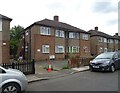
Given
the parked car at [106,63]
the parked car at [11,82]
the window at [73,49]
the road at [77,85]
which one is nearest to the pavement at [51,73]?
the road at [77,85]

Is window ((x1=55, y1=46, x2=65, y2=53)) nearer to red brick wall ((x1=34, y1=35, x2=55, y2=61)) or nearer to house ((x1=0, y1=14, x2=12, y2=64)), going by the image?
red brick wall ((x1=34, y1=35, x2=55, y2=61))

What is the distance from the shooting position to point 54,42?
96.4 ft

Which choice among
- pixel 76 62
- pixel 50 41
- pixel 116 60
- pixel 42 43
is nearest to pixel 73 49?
pixel 50 41

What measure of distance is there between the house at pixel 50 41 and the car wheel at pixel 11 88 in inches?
769

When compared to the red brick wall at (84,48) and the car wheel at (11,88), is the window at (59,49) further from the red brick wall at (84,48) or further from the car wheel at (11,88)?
the car wheel at (11,88)

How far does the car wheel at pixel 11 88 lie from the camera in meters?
6.53

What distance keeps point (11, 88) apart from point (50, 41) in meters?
22.2

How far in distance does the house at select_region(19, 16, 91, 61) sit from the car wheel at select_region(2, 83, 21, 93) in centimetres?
1952

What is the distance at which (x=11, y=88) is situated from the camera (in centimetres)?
662

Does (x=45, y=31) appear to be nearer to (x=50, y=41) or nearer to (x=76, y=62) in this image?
(x=50, y=41)

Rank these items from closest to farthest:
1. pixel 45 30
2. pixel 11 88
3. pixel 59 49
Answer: pixel 11 88, pixel 45 30, pixel 59 49

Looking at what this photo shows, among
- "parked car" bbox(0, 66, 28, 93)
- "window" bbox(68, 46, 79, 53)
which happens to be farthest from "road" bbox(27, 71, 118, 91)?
"window" bbox(68, 46, 79, 53)

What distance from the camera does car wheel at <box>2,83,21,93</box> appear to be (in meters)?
6.53

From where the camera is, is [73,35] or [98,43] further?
[98,43]
